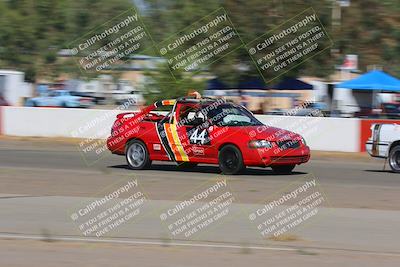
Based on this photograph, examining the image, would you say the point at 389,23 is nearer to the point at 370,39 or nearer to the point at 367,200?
the point at 370,39

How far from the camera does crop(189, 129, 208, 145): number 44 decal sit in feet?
53.1

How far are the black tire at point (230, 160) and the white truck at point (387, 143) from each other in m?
3.52

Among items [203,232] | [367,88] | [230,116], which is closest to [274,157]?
[230,116]

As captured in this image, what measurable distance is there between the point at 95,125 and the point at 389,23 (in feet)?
62.2

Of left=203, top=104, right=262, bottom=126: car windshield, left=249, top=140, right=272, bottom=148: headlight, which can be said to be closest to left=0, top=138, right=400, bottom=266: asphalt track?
left=249, top=140, right=272, bottom=148: headlight

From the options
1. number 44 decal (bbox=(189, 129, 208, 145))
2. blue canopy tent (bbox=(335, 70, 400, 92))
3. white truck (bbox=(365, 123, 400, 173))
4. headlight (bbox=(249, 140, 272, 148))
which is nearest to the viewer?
headlight (bbox=(249, 140, 272, 148))

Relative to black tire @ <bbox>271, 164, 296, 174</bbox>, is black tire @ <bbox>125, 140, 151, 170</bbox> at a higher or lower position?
higher

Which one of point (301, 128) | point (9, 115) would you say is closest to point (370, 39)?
point (301, 128)

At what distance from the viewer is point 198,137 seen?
53.4 feet

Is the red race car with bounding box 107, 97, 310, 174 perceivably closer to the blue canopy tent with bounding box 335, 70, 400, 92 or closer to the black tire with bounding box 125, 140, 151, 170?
the black tire with bounding box 125, 140, 151, 170

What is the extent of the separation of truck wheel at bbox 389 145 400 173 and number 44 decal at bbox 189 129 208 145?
434cm

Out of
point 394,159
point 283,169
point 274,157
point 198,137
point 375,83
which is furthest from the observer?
point 375,83

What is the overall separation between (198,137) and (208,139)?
25cm

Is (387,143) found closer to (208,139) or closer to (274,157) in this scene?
(274,157)
